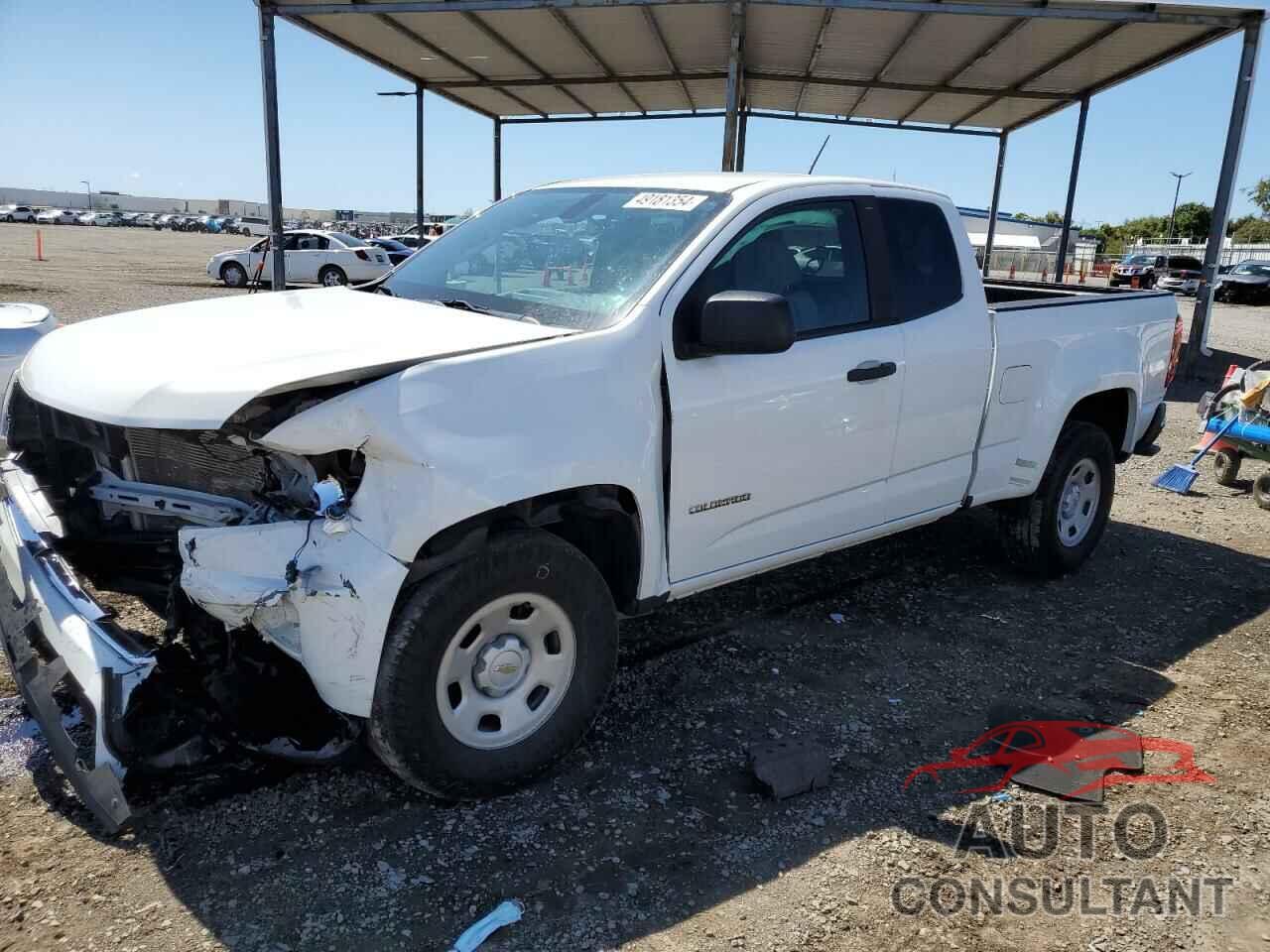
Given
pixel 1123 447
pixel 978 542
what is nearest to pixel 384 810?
pixel 978 542

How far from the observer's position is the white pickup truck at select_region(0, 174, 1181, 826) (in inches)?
102

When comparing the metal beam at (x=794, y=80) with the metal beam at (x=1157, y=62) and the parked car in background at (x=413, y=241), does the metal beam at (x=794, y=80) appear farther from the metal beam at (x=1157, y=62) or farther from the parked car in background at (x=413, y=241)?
the parked car in background at (x=413, y=241)

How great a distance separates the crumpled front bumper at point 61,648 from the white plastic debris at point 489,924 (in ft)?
3.15

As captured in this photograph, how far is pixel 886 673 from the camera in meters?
4.15

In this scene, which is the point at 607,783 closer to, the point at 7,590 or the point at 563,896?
the point at 563,896

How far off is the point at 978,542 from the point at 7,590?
17.1ft

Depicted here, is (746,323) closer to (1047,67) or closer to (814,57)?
(814,57)

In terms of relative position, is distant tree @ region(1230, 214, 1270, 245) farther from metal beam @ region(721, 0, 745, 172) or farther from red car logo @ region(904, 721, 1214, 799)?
red car logo @ region(904, 721, 1214, 799)

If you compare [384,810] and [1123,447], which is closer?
[384,810]

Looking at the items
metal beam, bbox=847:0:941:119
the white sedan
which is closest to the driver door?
metal beam, bbox=847:0:941:119

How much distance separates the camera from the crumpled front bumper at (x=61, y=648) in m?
2.46

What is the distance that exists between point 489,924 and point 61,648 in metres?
1.47

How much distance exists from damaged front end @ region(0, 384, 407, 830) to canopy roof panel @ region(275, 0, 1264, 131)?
26.3 feet

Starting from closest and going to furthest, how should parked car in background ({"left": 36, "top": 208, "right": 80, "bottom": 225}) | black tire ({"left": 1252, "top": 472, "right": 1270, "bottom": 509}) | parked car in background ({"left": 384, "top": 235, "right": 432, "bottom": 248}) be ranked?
black tire ({"left": 1252, "top": 472, "right": 1270, "bottom": 509}) → parked car in background ({"left": 384, "top": 235, "right": 432, "bottom": 248}) → parked car in background ({"left": 36, "top": 208, "right": 80, "bottom": 225})
